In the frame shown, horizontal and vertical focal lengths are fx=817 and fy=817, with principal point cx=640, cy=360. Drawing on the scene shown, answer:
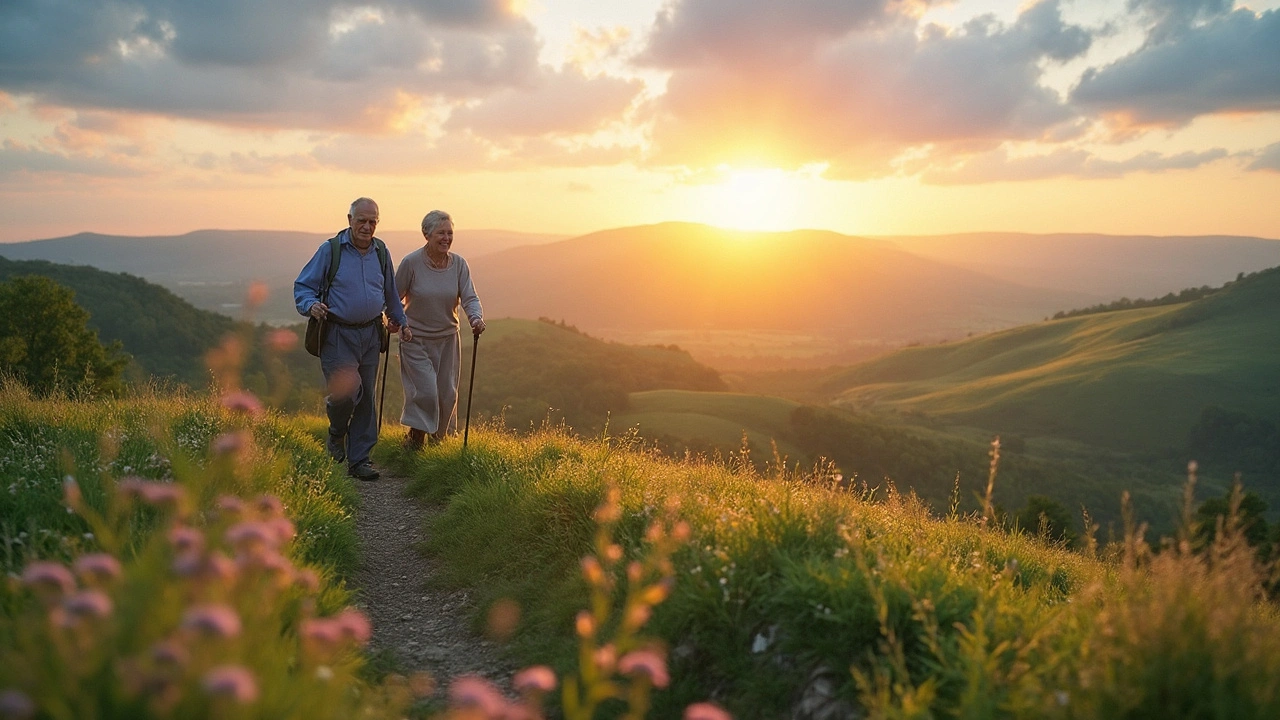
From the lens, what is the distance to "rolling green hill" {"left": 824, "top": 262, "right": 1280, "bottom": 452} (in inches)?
4572

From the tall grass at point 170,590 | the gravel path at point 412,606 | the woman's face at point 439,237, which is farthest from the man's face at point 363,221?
the tall grass at point 170,590

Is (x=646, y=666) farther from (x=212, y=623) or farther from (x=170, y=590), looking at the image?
(x=170, y=590)

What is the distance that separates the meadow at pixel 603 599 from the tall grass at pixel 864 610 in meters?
0.02

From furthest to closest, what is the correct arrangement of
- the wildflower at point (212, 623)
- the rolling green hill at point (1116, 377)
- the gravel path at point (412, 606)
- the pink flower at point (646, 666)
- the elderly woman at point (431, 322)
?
the rolling green hill at point (1116, 377) < the elderly woman at point (431, 322) < the gravel path at point (412, 606) < the pink flower at point (646, 666) < the wildflower at point (212, 623)

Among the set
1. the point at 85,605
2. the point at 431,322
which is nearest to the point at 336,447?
the point at 431,322

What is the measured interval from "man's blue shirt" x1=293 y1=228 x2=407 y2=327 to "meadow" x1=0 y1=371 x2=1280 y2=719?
1824 mm

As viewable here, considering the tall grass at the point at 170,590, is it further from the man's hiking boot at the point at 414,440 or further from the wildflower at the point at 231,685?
the man's hiking boot at the point at 414,440

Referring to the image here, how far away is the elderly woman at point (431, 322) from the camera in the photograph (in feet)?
32.8

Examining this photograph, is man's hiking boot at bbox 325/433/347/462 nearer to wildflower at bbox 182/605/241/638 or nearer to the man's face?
the man's face

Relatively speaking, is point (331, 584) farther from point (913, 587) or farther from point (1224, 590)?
point (1224, 590)

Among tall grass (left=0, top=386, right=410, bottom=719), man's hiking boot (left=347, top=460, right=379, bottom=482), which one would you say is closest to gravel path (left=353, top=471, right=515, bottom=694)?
tall grass (left=0, top=386, right=410, bottom=719)

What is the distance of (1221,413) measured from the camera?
109875 millimetres

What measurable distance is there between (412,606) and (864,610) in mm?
3570

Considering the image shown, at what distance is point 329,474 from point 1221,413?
429 feet
